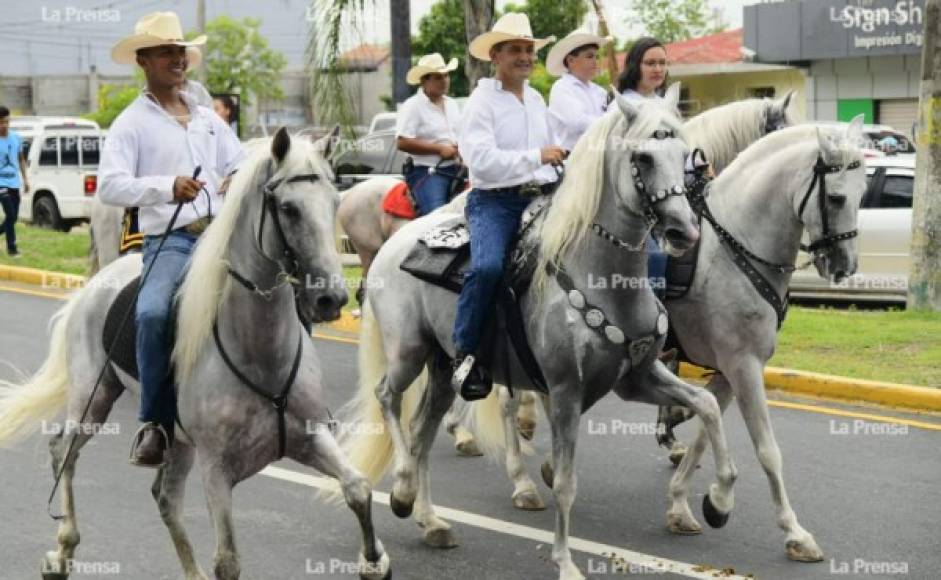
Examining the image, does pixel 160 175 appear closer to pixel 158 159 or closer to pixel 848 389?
pixel 158 159

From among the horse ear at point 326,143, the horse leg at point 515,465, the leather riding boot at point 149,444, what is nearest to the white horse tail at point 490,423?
the horse leg at point 515,465

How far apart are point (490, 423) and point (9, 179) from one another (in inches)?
519

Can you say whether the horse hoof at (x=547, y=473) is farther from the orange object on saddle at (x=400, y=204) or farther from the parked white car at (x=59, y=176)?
the parked white car at (x=59, y=176)

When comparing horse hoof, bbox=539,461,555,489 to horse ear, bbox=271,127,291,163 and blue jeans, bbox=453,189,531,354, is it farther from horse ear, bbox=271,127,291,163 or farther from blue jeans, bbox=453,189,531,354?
horse ear, bbox=271,127,291,163

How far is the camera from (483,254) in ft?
23.6

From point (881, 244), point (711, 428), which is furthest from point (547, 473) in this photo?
point (881, 244)

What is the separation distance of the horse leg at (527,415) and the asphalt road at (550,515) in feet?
0.61

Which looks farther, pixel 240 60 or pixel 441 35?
pixel 240 60

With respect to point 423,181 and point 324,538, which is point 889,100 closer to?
point 423,181

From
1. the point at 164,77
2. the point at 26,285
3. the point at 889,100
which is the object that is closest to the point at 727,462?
the point at 164,77

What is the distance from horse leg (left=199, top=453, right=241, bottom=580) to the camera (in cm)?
588

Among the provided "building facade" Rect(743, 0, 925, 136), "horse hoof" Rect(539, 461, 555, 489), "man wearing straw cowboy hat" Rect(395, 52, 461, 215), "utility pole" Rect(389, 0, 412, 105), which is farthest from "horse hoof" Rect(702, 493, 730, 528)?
"building facade" Rect(743, 0, 925, 136)

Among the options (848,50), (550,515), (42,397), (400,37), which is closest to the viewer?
(42,397)

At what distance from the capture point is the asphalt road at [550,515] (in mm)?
7027
